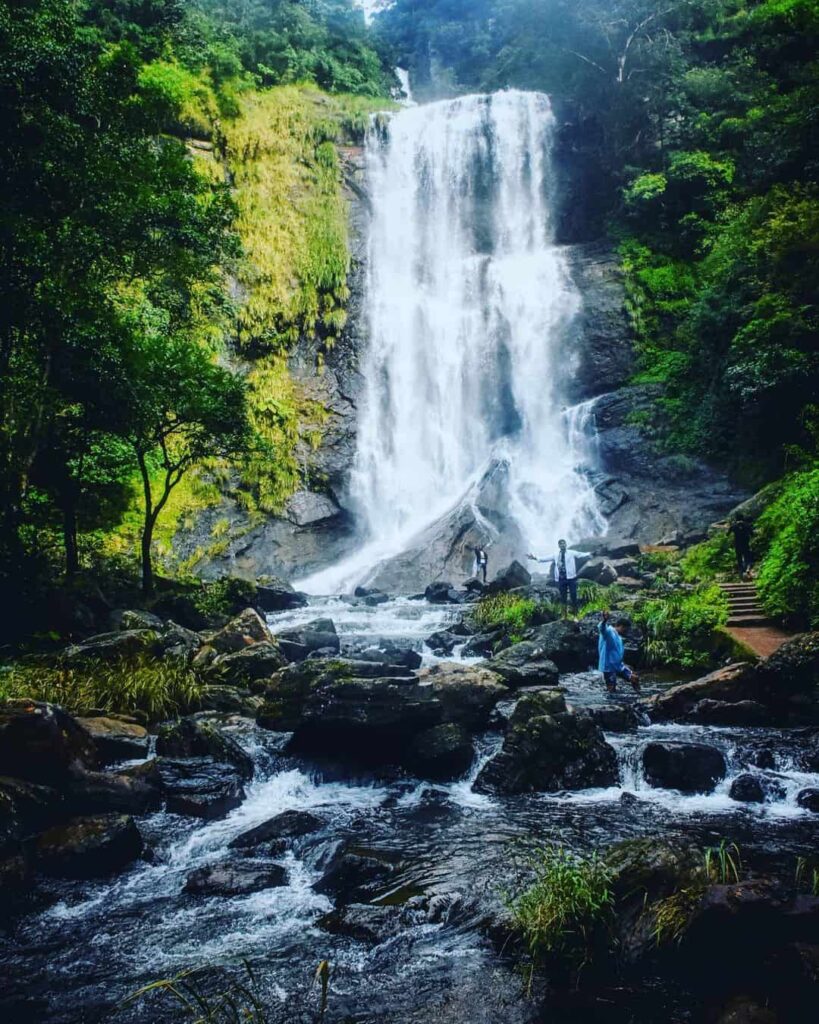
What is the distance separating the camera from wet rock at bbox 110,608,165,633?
12914mm

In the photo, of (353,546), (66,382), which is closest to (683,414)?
(353,546)

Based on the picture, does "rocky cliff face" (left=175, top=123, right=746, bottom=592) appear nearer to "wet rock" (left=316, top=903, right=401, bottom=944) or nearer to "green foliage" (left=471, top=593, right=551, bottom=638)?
"green foliage" (left=471, top=593, right=551, bottom=638)

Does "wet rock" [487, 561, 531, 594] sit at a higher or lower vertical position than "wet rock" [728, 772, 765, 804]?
higher

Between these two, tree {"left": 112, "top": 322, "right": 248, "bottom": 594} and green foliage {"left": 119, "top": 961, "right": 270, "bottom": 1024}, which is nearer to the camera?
green foliage {"left": 119, "top": 961, "right": 270, "bottom": 1024}

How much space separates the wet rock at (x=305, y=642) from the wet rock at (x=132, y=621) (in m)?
2.46

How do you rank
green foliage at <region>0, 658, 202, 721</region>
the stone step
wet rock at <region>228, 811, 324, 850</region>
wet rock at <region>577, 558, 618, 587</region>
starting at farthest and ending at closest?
wet rock at <region>577, 558, 618, 587</region> < the stone step < green foliage at <region>0, 658, 202, 721</region> < wet rock at <region>228, 811, 324, 850</region>

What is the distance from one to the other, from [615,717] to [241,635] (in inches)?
271

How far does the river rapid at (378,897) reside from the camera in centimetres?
385

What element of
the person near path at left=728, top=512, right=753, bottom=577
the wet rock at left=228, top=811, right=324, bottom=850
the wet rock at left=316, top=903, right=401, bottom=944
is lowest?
the wet rock at left=228, top=811, right=324, bottom=850

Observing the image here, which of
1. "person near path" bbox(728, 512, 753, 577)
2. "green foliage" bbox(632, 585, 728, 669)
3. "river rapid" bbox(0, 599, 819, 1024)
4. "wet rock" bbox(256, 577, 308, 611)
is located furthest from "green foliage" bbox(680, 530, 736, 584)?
"wet rock" bbox(256, 577, 308, 611)

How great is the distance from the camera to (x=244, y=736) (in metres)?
8.55

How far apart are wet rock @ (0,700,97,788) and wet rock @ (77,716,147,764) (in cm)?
104

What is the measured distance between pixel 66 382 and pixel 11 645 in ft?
18.4

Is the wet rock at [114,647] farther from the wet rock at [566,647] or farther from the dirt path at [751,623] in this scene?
the dirt path at [751,623]
